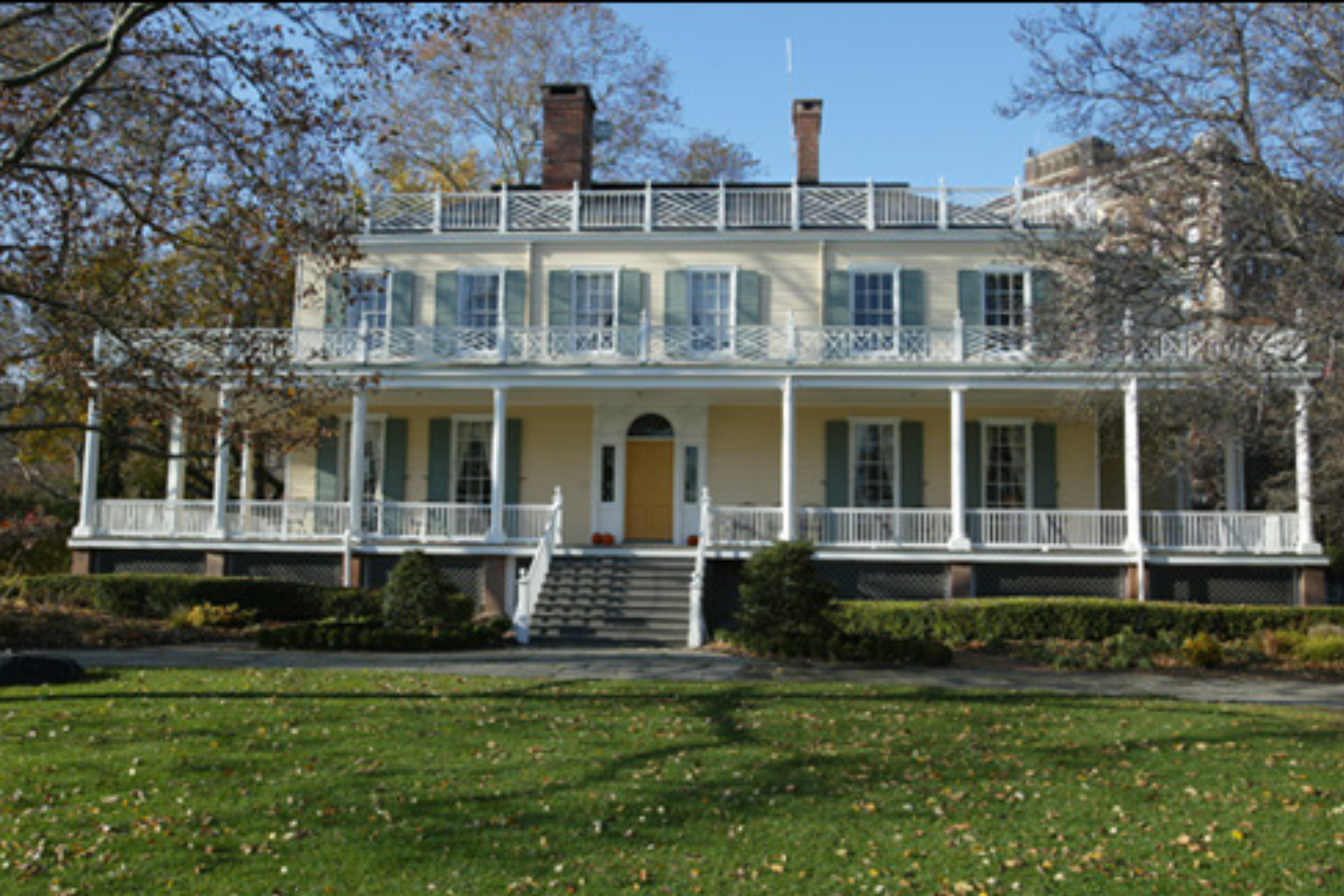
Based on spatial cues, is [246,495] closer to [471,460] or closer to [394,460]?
[394,460]

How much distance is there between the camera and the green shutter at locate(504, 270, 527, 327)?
23000 mm

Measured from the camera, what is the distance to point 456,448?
2328 cm

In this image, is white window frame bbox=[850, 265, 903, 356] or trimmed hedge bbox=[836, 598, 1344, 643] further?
white window frame bbox=[850, 265, 903, 356]

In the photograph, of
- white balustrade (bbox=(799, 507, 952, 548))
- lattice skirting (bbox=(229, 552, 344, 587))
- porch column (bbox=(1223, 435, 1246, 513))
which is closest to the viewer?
white balustrade (bbox=(799, 507, 952, 548))

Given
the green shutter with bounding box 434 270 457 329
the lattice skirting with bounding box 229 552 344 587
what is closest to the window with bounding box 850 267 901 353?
the green shutter with bounding box 434 270 457 329

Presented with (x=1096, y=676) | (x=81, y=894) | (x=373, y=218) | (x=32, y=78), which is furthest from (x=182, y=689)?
(x=373, y=218)

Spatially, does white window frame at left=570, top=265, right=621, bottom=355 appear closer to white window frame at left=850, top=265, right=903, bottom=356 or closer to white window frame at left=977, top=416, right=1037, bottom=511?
white window frame at left=850, top=265, right=903, bottom=356

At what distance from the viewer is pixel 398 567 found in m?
17.2

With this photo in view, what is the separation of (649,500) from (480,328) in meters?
4.93

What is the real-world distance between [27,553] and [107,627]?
36.5ft

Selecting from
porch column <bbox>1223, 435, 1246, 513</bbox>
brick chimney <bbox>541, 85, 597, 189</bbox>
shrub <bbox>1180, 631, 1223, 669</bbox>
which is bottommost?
shrub <bbox>1180, 631, 1223, 669</bbox>

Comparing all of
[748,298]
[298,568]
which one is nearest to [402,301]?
[298,568]

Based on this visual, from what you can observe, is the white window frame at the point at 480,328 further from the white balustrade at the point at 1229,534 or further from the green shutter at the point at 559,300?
the white balustrade at the point at 1229,534

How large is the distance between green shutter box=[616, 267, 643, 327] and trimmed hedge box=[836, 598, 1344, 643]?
8.32 meters
